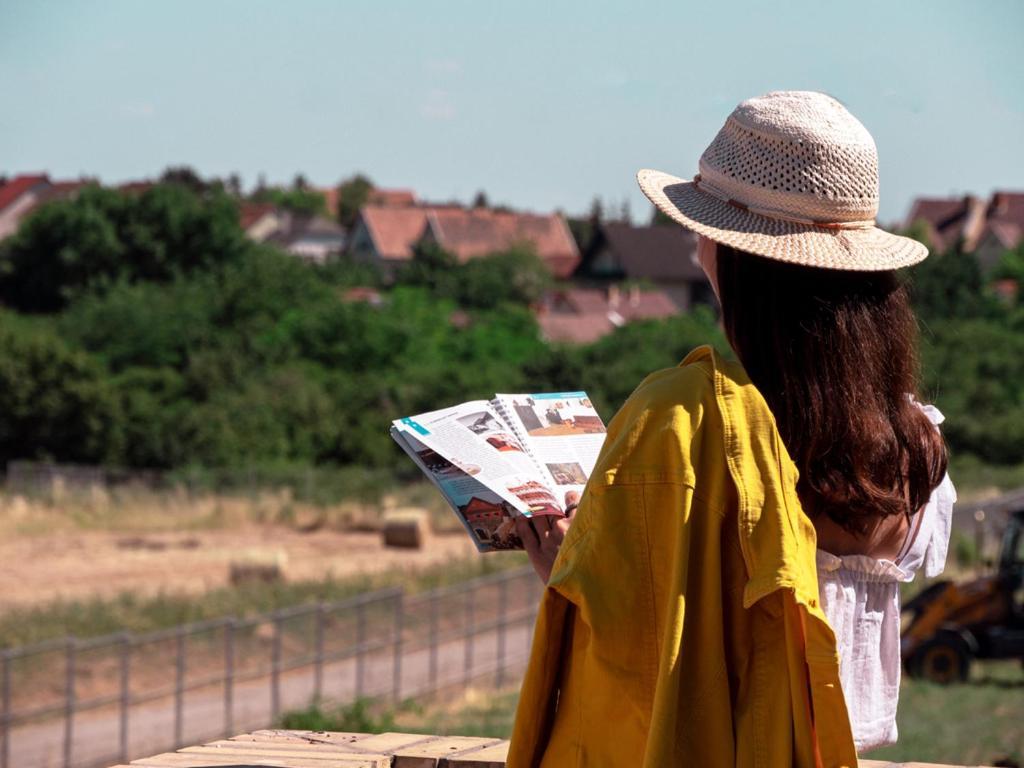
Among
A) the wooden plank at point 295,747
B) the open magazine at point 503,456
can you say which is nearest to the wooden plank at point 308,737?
the wooden plank at point 295,747

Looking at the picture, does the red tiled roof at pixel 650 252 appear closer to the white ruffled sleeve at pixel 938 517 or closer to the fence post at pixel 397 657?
the fence post at pixel 397 657

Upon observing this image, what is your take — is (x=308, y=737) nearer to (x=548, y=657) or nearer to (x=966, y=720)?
(x=548, y=657)

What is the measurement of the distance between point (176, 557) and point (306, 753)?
985 inches

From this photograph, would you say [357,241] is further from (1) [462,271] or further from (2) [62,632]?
(2) [62,632]

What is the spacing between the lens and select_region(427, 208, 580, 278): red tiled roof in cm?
9169

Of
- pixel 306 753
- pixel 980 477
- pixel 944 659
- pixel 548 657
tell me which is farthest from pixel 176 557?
pixel 548 657

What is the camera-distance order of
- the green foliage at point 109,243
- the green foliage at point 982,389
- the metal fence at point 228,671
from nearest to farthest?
the metal fence at point 228,671 → the green foliage at point 982,389 → the green foliage at point 109,243

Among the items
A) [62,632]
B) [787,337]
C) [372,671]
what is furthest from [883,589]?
[62,632]

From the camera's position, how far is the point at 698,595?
247 centimetres

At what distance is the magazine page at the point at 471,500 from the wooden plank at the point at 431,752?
88 cm

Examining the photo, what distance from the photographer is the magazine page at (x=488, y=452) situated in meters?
3.04

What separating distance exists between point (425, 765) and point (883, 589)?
1.43m

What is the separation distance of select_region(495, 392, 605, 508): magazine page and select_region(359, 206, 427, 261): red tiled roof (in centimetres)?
9192

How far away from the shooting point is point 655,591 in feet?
8.07
